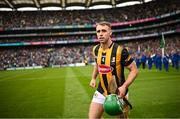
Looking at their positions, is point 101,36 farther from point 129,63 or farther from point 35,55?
point 35,55

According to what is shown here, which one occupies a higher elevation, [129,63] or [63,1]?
[63,1]

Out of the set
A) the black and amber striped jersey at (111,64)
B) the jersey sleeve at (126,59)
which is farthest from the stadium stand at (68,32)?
the jersey sleeve at (126,59)

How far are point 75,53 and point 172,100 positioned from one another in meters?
60.0

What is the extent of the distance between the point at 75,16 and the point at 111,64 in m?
72.3

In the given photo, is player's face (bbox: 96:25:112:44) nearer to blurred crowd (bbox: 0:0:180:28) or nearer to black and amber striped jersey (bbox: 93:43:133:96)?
black and amber striped jersey (bbox: 93:43:133:96)

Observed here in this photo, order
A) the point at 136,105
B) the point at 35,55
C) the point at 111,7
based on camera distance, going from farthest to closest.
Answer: the point at 111,7 → the point at 35,55 → the point at 136,105

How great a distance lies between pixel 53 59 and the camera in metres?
67.9

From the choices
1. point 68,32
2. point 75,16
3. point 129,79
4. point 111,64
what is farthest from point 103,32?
point 75,16

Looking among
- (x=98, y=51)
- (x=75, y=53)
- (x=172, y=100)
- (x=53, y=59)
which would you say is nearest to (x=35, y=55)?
(x=53, y=59)

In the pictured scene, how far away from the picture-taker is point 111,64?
4879 mm

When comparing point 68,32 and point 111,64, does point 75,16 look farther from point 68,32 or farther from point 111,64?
point 111,64

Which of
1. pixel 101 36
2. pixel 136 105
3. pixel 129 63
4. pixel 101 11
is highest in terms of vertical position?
pixel 101 11

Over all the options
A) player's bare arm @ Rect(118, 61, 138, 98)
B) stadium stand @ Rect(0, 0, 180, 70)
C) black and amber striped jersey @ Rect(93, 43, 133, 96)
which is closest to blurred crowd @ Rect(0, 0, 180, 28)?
stadium stand @ Rect(0, 0, 180, 70)

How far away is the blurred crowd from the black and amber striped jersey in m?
67.1
